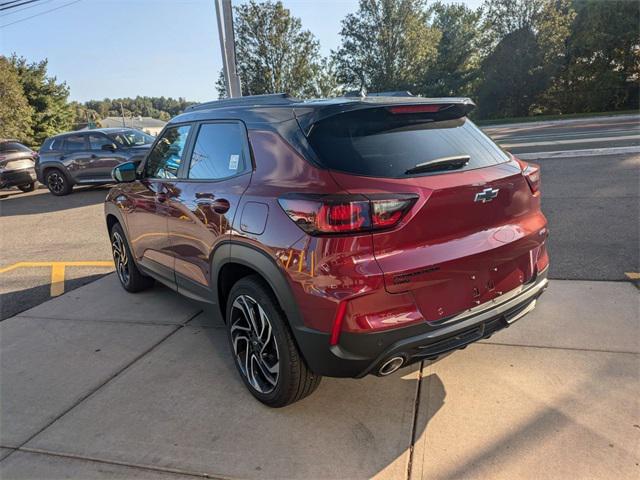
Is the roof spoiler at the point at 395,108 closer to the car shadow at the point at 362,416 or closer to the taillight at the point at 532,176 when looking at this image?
the taillight at the point at 532,176

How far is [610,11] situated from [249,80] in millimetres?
26088

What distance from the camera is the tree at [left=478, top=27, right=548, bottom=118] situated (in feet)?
110

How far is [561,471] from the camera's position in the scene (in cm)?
224

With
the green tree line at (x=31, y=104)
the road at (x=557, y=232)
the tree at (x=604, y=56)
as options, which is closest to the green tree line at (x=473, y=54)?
the tree at (x=604, y=56)

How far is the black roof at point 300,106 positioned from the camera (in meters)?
2.56

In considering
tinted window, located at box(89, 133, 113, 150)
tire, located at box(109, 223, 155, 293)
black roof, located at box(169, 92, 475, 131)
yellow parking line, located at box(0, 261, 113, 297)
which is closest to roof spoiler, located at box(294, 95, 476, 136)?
black roof, located at box(169, 92, 475, 131)

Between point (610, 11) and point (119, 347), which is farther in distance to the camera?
point (610, 11)

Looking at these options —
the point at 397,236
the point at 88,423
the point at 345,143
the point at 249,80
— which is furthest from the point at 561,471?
the point at 249,80

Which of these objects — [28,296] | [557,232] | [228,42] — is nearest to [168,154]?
[28,296]

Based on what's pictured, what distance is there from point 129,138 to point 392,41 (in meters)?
32.7

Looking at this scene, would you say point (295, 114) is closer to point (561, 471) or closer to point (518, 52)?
point (561, 471)

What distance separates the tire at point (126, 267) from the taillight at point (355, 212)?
3.20 m

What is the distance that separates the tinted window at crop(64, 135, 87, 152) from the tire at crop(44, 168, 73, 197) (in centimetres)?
71

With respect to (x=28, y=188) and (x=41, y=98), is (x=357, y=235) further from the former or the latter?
(x=41, y=98)
